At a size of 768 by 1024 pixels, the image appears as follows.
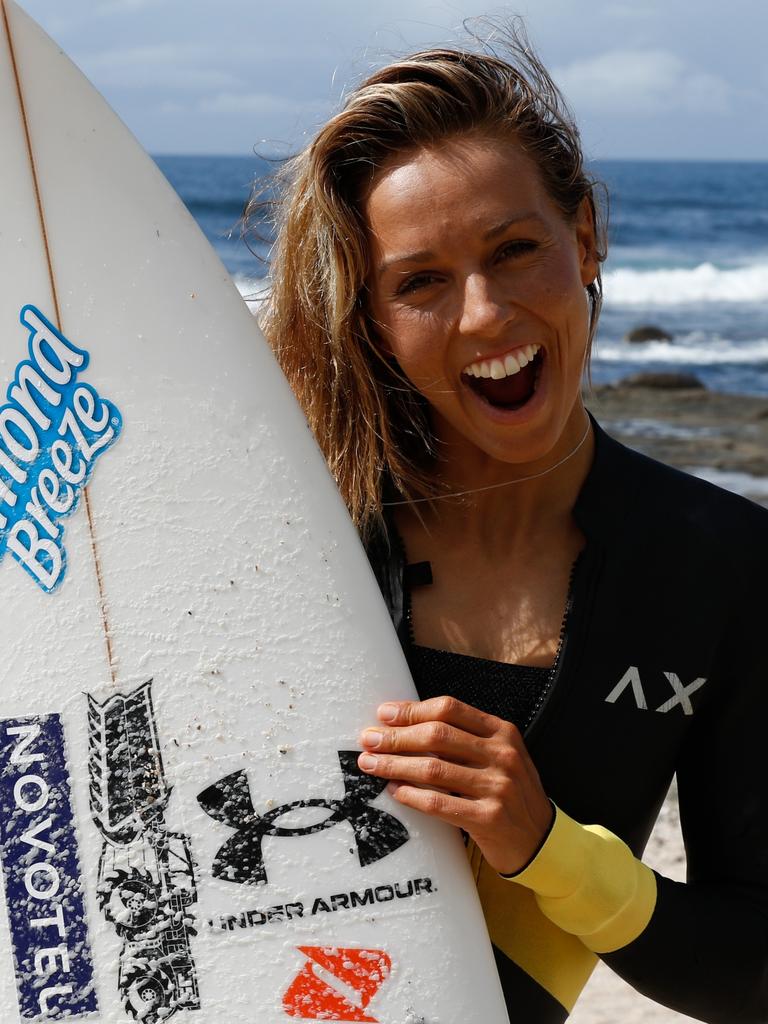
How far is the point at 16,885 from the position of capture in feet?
5.20

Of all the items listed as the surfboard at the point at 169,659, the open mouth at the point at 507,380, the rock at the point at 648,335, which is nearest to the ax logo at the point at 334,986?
the surfboard at the point at 169,659

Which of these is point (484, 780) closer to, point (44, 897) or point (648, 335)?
point (44, 897)

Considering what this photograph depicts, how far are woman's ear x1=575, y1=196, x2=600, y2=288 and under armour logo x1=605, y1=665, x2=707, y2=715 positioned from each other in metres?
0.54

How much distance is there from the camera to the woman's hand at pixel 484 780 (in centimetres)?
143

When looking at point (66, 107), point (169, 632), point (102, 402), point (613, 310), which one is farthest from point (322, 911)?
point (613, 310)

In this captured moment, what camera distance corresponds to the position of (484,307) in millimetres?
1537

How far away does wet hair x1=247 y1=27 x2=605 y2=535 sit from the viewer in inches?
64.2

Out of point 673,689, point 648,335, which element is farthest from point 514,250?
point 648,335

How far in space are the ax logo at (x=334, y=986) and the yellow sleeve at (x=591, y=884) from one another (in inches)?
10.1

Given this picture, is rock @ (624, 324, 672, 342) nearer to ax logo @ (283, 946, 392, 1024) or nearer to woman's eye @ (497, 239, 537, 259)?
woman's eye @ (497, 239, 537, 259)

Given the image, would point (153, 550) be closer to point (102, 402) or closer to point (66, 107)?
point (102, 402)

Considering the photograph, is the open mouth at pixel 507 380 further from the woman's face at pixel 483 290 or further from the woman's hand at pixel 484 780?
the woman's hand at pixel 484 780

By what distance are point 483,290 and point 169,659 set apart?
0.65m

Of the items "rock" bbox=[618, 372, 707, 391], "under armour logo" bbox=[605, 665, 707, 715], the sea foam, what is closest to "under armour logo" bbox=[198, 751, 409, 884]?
"under armour logo" bbox=[605, 665, 707, 715]
